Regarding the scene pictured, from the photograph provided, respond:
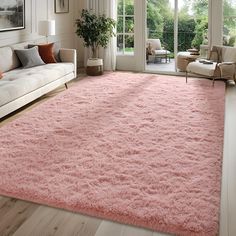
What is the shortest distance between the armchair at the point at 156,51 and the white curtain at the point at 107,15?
812 mm

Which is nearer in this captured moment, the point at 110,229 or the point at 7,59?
the point at 110,229

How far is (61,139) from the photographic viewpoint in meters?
4.09

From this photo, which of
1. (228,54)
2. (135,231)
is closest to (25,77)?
(135,231)

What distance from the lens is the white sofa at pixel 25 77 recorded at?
4.70 meters

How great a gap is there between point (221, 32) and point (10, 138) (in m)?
5.10

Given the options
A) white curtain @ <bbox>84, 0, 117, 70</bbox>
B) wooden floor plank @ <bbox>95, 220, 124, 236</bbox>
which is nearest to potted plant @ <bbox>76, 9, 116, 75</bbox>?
white curtain @ <bbox>84, 0, 117, 70</bbox>

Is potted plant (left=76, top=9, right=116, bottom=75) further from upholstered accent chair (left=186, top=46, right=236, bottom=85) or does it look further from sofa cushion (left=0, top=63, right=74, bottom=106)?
upholstered accent chair (left=186, top=46, right=236, bottom=85)

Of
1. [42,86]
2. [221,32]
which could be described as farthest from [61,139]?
[221,32]

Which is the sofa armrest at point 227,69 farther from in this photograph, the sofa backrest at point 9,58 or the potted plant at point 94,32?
the sofa backrest at point 9,58

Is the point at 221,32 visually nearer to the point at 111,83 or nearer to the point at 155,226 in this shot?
the point at 111,83

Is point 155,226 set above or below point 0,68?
below

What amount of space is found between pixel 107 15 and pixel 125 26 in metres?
0.48

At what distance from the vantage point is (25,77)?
5.23 m

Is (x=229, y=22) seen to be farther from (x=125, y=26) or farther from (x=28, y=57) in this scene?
(x=28, y=57)
